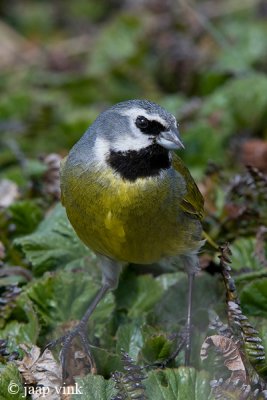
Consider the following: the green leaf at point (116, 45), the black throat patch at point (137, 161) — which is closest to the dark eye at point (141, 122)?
the black throat patch at point (137, 161)

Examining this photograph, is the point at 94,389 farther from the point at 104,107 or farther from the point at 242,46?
the point at 242,46

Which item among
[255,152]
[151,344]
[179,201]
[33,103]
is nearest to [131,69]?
[33,103]

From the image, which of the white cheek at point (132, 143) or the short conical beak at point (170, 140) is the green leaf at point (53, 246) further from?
the short conical beak at point (170, 140)

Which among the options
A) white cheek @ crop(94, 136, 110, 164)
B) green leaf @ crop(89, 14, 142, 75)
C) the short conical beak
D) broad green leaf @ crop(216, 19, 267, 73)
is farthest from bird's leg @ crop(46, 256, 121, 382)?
green leaf @ crop(89, 14, 142, 75)

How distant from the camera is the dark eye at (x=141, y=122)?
13.2ft

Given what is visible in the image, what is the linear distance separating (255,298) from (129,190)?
0.94 metres

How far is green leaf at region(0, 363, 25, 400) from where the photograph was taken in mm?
3736

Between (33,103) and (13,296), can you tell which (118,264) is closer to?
(13,296)

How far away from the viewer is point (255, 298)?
4422 millimetres

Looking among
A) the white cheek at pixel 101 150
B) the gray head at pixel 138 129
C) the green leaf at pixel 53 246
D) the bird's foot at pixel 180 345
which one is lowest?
the bird's foot at pixel 180 345

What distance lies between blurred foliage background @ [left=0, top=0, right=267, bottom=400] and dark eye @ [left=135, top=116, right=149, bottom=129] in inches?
40.0

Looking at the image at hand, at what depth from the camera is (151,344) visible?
13.5ft

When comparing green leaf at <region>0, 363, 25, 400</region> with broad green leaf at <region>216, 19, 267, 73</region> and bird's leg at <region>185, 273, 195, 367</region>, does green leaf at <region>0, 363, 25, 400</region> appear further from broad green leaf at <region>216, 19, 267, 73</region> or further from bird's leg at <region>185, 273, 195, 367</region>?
broad green leaf at <region>216, 19, 267, 73</region>

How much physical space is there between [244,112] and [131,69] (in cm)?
153
